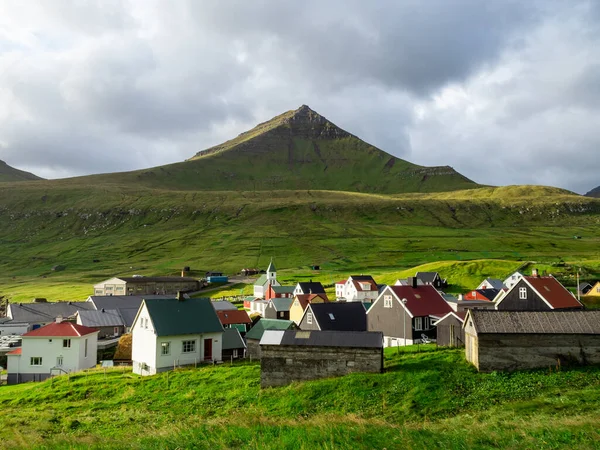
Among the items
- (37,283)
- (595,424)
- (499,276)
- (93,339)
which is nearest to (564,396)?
(595,424)

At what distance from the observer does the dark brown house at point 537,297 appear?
51.8 m

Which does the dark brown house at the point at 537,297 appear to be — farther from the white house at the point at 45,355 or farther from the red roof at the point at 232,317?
the white house at the point at 45,355

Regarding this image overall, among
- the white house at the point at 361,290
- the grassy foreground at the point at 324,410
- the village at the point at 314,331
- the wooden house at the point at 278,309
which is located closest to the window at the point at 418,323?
the village at the point at 314,331

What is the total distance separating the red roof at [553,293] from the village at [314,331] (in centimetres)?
14

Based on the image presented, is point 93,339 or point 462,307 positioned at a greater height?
point 462,307

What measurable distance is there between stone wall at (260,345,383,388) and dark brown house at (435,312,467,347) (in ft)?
47.6

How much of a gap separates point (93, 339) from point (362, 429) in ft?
180

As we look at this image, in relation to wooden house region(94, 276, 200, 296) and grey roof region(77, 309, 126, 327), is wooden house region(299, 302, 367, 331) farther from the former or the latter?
wooden house region(94, 276, 200, 296)

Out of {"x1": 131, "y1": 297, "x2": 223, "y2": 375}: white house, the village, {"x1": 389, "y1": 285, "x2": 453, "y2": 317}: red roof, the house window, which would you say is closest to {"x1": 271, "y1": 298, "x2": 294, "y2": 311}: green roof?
the village

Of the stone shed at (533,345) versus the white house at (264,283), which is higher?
the white house at (264,283)

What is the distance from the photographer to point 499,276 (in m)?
101

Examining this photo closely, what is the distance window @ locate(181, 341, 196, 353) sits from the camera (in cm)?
4832

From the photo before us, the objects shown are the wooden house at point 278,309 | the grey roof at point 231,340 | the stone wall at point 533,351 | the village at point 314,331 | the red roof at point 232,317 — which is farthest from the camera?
the wooden house at point 278,309

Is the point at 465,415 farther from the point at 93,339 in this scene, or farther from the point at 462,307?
the point at 93,339
